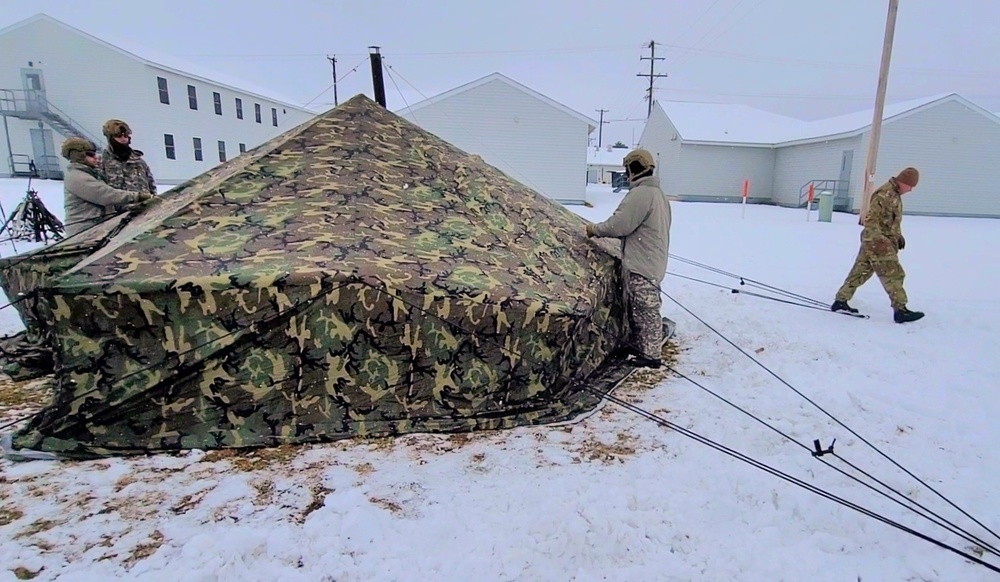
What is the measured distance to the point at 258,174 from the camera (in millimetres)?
3627

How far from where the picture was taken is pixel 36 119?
822 inches

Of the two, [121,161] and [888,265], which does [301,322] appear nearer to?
[121,161]

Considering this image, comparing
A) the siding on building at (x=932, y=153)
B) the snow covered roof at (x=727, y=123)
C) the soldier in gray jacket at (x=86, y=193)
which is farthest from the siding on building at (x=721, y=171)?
the soldier in gray jacket at (x=86, y=193)

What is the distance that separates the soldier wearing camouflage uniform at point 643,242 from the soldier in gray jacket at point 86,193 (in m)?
3.84

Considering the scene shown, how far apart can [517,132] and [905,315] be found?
51.6 ft

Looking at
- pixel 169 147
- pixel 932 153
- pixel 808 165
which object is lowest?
pixel 808 165

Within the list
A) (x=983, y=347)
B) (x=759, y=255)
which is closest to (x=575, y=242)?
(x=983, y=347)

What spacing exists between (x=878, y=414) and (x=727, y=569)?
1945 mm

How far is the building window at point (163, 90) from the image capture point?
70.5 ft

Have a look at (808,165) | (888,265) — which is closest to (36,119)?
(888,265)

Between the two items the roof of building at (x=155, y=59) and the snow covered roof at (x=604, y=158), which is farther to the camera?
the snow covered roof at (x=604, y=158)

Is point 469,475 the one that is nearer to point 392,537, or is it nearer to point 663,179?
point 392,537

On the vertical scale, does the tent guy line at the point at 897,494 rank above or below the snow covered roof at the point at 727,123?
below

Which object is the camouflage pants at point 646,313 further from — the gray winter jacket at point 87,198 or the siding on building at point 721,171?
the siding on building at point 721,171
